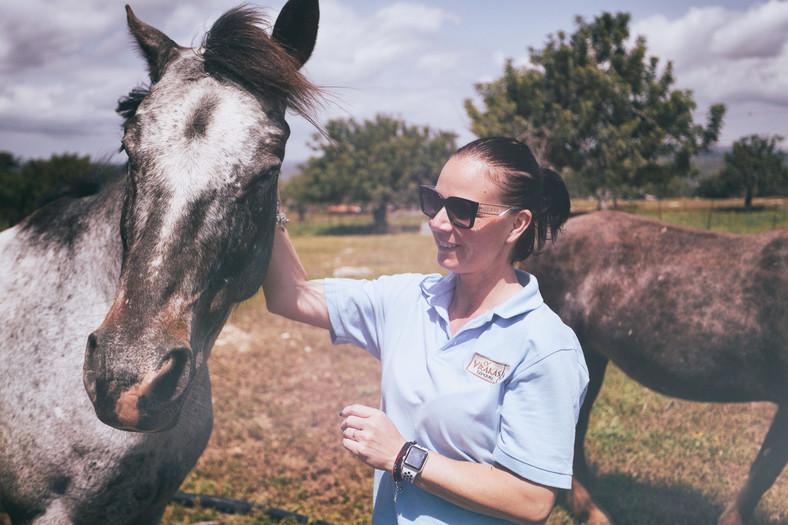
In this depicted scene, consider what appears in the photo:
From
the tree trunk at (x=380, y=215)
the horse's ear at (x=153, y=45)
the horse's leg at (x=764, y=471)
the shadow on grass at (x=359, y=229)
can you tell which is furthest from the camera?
the tree trunk at (x=380, y=215)

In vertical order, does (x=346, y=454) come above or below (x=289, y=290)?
below

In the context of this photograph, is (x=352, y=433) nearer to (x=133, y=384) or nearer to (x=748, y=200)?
(x=133, y=384)

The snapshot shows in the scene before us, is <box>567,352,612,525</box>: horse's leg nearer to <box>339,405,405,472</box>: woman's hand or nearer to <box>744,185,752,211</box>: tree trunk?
<box>339,405,405,472</box>: woman's hand

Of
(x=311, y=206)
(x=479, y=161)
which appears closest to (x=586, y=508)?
(x=479, y=161)

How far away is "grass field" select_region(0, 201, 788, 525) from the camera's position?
362cm

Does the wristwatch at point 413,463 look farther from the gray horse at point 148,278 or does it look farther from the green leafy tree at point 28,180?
the green leafy tree at point 28,180

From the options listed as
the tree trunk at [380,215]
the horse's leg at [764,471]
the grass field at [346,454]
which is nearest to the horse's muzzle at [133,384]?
the grass field at [346,454]

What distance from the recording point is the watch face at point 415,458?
1.33 metres

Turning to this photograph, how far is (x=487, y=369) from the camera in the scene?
1441mm

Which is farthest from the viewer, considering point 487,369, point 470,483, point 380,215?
point 380,215

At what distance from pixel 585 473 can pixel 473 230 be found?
2.97 m

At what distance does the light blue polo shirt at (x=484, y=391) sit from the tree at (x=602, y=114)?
2093 cm

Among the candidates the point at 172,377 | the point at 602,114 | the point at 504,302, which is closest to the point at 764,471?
the point at 504,302

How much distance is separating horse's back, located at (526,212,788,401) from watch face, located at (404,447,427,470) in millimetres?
2450
